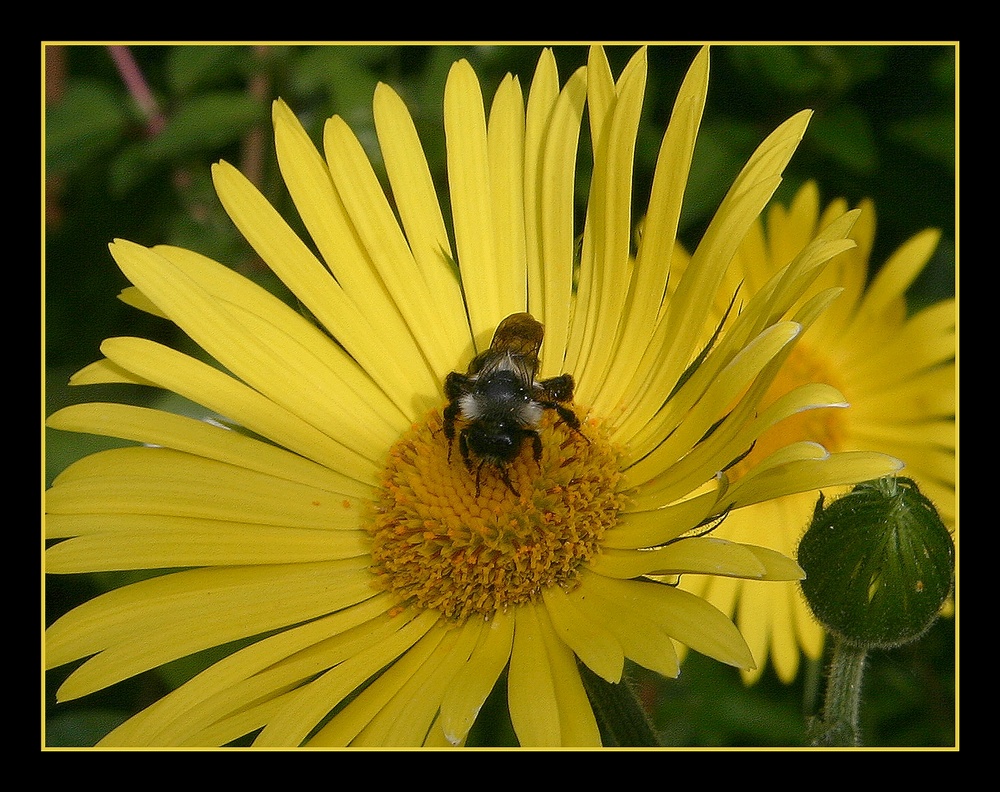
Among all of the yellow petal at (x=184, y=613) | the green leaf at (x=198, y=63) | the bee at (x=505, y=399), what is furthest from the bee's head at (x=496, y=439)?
the green leaf at (x=198, y=63)

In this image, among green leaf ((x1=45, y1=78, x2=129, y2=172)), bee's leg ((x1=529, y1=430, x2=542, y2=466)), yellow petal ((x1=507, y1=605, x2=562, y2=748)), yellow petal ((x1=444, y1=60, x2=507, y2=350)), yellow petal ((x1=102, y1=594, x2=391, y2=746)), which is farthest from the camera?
green leaf ((x1=45, y1=78, x2=129, y2=172))

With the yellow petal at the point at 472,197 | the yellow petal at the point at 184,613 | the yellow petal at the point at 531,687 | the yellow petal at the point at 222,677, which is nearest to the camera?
the yellow petal at the point at 531,687

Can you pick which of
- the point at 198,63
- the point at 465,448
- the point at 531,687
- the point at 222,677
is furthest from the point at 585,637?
the point at 198,63

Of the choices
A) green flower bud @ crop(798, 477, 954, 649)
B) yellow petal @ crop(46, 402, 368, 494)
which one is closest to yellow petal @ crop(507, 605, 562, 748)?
green flower bud @ crop(798, 477, 954, 649)

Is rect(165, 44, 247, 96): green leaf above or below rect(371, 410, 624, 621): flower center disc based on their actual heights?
above

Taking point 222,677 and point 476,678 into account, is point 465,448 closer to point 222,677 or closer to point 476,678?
point 476,678

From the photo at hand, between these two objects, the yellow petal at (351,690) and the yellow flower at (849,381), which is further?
the yellow flower at (849,381)

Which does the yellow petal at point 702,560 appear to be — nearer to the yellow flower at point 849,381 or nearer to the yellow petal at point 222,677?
the yellow petal at point 222,677

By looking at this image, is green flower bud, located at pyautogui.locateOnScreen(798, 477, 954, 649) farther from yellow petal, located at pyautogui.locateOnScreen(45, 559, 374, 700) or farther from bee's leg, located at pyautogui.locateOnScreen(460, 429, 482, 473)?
yellow petal, located at pyautogui.locateOnScreen(45, 559, 374, 700)
